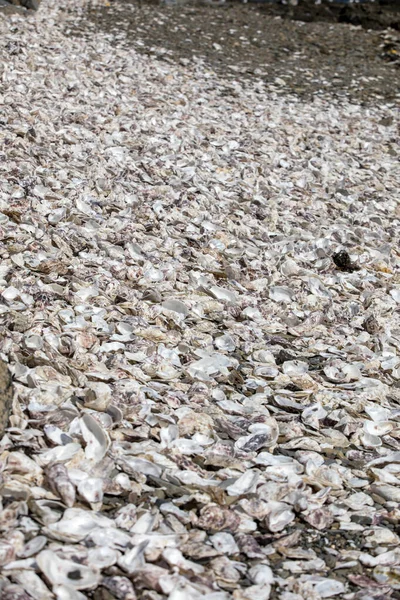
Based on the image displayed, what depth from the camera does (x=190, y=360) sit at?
4.01m

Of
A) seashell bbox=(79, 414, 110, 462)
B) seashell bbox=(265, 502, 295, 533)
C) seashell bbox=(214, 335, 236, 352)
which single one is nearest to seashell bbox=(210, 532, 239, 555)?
seashell bbox=(265, 502, 295, 533)

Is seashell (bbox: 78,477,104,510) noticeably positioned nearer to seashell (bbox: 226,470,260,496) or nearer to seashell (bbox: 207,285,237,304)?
seashell (bbox: 226,470,260,496)

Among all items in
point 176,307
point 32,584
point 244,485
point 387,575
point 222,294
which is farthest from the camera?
point 222,294

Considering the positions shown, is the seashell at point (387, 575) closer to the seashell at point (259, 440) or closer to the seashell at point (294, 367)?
the seashell at point (259, 440)

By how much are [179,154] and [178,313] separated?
10.7 feet

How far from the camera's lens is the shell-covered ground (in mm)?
2633

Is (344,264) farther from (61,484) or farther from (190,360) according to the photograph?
(61,484)

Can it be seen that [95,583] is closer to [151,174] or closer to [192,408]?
[192,408]

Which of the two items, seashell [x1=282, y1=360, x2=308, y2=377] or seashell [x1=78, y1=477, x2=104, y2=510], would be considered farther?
seashell [x1=282, y1=360, x2=308, y2=377]

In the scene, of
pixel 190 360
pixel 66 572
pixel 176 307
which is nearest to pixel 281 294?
pixel 176 307

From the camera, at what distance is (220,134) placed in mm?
8359

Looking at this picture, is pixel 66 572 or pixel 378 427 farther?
pixel 378 427

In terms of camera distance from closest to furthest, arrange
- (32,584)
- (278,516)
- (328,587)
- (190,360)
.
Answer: (32,584) → (328,587) → (278,516) → (190,360)

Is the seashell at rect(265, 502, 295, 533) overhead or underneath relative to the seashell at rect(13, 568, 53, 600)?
underneath
